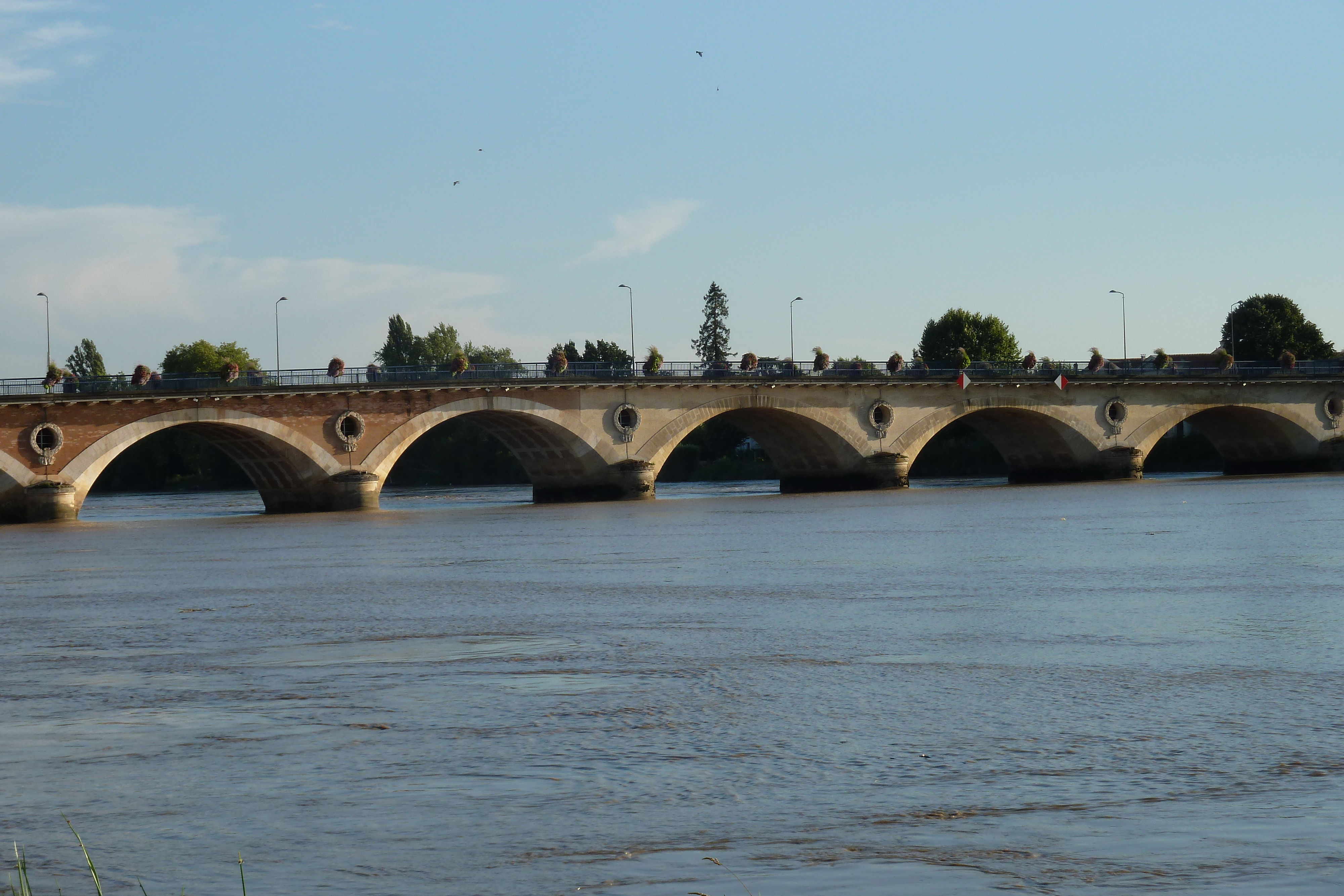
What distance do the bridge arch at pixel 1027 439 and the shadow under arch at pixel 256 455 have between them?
94.3 ft

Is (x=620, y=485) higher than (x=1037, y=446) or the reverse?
the reverse

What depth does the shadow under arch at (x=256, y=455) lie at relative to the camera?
188 feet

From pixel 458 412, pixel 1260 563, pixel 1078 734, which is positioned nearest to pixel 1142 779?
pixel 1078 734

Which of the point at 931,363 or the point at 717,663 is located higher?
the point at 931,363

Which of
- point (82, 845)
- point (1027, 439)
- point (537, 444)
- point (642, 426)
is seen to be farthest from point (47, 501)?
point (82, 845)

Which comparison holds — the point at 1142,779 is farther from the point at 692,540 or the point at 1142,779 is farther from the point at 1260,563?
the point at 692,540

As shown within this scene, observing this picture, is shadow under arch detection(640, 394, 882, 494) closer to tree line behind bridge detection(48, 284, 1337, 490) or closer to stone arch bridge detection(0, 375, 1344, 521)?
stone arch bridge detection(0, 375, 1344, 521)

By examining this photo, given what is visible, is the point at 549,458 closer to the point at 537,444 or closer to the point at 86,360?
the point at 537,444

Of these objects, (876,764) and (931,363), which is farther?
(931,363)

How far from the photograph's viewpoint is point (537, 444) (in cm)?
7156

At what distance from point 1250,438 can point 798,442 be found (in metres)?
30.6

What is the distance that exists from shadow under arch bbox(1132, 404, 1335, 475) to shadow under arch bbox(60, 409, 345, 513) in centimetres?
4380

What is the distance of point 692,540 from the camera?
39.2 meters

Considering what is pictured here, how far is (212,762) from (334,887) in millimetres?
3501
